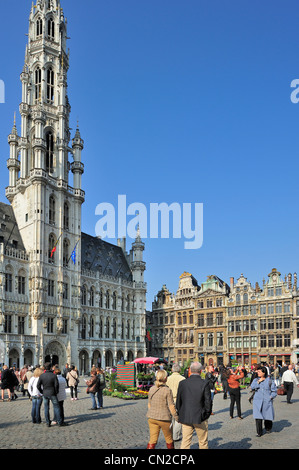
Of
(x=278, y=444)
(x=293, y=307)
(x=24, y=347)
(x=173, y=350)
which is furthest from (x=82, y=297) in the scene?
(x=278, y=444)

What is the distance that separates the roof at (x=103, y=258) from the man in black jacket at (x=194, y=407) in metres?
58.3

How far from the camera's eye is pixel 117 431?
14.1 meters

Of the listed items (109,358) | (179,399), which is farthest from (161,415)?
(109,358)

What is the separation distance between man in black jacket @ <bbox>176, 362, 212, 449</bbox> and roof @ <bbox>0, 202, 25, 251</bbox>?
163ft

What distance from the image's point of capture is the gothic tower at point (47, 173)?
5738 centimetres

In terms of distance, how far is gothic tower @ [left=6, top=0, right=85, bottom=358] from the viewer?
57375 mm

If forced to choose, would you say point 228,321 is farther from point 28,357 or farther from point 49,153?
point 49,153

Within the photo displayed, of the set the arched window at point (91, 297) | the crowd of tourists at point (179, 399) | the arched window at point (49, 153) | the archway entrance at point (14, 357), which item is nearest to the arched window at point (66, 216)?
the arched window at point (49, 153)

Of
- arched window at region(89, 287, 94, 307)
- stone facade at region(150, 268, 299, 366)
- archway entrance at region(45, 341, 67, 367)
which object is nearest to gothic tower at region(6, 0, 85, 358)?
archway entrance at region(45, 341, 67, 367)

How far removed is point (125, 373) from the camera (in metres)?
29.0

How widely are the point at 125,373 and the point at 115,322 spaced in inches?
1652

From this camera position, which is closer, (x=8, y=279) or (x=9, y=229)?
(x=8, y=279)

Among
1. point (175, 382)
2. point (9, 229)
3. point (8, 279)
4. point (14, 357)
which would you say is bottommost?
point (14, 357)

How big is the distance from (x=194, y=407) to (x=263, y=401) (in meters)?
5.15
